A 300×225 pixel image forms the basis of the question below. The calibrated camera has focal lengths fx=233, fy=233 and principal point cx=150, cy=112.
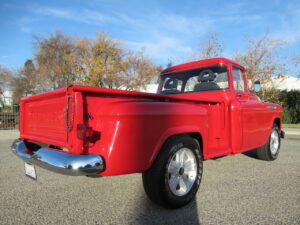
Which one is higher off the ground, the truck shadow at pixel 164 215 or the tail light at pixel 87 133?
the tail light at pixel 87 133

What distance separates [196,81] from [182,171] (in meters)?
1.98

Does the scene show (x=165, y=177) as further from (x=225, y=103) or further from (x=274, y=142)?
(x=274, y=142)

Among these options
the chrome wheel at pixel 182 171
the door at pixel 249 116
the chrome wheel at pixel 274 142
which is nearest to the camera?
the chrome wheel at pixel 182 171

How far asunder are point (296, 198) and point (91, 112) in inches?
102

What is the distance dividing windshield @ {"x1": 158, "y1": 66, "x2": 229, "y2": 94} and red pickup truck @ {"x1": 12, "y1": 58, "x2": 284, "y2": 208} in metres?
0.05

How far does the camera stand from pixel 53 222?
87.6 inches

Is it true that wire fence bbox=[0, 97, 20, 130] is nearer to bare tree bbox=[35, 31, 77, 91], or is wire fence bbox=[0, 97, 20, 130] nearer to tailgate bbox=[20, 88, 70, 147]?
tailgate bbox=[20, 88, 70, 147]

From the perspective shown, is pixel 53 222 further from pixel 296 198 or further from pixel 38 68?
pixel 38 68

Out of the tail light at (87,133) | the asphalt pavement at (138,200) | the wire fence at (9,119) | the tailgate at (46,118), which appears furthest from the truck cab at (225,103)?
the wire fence at (9,119)

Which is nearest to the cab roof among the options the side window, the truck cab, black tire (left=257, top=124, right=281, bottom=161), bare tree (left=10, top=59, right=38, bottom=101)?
the truck cab

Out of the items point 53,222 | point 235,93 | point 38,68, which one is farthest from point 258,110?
point 38,68

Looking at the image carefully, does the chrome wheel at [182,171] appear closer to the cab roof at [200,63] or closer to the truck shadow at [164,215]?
the truck shadow at [164,215]

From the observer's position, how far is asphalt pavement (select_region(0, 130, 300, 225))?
7.52 feet

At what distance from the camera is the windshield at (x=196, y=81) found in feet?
12.7
